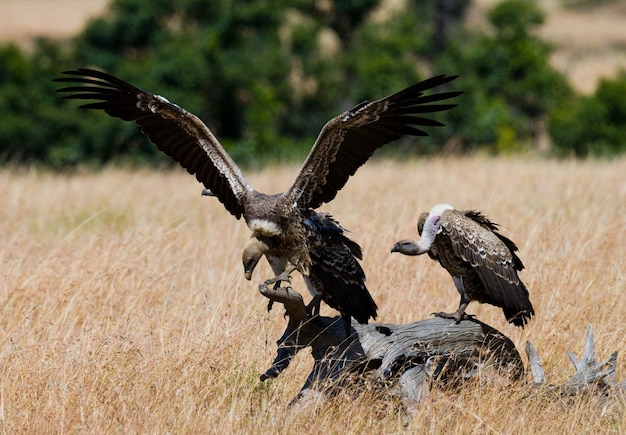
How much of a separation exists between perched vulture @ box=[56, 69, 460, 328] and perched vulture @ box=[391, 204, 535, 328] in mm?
506

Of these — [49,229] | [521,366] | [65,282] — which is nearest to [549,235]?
[521,366]

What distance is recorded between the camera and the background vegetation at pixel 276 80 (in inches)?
832

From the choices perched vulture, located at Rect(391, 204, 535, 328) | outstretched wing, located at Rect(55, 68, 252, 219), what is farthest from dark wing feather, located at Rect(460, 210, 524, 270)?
outstretched wing, located at Rect(55, 68, 252, 219)

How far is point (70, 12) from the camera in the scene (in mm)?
52375

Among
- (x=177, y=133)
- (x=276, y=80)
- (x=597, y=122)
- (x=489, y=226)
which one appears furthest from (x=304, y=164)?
(x=276, y=80)

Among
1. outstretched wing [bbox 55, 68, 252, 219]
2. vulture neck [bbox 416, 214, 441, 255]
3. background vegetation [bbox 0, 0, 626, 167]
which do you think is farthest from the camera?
background vegetation [bbox 0, 0, 626, 167]

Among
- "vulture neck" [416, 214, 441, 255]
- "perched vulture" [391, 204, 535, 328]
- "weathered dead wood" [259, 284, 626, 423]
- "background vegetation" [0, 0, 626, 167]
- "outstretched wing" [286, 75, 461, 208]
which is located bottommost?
"weathered dead wood" [259, 284, 626, 423]

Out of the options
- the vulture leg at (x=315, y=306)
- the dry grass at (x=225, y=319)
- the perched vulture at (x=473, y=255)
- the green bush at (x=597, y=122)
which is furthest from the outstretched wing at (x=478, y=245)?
the green bush at (x=597, y=122)

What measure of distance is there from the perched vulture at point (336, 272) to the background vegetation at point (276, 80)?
14906 millimetres

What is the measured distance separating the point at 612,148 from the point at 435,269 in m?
13.1

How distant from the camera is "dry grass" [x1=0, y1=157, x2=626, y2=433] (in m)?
4.71

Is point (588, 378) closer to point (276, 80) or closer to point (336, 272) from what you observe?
point (336, 272)

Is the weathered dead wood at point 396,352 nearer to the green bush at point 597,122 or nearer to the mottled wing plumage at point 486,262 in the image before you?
the mottled wing plumage at point 486,262

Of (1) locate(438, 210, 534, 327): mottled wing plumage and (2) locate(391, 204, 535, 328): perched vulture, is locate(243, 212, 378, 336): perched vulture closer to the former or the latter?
(2) locate(391, 204, 535, 328): perched vulture
